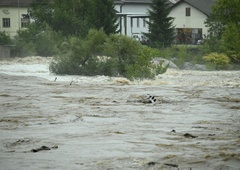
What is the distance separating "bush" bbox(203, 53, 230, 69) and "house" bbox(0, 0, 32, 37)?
3638cm

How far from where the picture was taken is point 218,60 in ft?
186

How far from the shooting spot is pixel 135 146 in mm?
16234

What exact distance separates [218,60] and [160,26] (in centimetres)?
1211

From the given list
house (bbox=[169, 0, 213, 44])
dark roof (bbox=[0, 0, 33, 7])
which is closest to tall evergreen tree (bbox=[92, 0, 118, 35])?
house (bbox=[169, 0, 213, 44])

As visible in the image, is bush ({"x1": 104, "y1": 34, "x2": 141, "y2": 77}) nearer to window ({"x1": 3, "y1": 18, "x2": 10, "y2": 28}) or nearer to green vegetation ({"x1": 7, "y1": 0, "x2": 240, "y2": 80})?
green vegetation ({"x1": 7, "y1": 0, "x2": 240, "y2": 80})

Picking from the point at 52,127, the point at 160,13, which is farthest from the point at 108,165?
the point at 160,13

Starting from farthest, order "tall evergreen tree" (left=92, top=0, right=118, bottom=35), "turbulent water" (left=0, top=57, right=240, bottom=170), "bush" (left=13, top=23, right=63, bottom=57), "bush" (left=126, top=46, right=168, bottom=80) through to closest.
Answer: "bush" (left=13, top=23, right=63, bottom=57), "tall evergreen tree" (left=92, top=0, right=118, bottom=35), "bush" (left=126, top=46, right=168, bottom=80), "turbulent water" (left=0, top=57, right=240, bottom=170)

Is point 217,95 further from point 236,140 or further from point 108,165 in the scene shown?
point 108,165

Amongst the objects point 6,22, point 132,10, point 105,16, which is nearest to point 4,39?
point 105,16

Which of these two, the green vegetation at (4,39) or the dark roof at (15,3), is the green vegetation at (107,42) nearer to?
the green vegetation at (4,39)

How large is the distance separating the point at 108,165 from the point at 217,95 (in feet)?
58.3

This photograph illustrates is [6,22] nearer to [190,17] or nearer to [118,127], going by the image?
[190,17]

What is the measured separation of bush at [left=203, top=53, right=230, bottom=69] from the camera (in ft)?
186

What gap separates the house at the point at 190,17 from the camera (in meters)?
85.2
